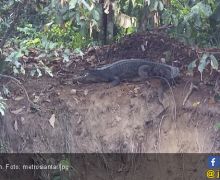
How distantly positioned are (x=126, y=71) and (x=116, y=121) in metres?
0.68

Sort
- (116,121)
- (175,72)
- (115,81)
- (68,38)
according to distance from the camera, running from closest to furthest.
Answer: (116,121), (175,72), (115,81), (68,38)

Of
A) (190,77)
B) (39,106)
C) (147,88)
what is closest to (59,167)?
(39,106)

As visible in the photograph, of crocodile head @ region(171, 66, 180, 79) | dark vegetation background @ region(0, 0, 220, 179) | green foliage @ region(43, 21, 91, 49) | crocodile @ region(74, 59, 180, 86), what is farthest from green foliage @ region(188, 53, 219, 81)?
green foliage @ region(43, 21, 91, 49)

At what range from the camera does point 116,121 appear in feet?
19.0

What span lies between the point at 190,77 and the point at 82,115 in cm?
138

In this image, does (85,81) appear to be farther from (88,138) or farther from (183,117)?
(183,117)

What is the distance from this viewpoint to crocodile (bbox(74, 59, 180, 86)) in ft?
19.7

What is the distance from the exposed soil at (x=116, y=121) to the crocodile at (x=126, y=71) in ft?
0.51

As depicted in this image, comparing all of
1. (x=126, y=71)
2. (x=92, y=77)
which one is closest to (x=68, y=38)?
(x=92, y=77)

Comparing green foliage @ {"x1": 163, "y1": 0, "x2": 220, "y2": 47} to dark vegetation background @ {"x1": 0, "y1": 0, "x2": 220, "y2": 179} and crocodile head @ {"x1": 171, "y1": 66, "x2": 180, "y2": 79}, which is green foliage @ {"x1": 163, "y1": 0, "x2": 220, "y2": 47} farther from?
crocodile head @ {"x1": 171, "y1": 66, "x2": 180, "y2": 79}

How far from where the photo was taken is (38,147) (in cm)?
573

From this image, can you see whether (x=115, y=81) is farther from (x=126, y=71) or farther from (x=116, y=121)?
(x=116, y=121)

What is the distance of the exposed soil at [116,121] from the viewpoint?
5703mm

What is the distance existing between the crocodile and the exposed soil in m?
0.15
